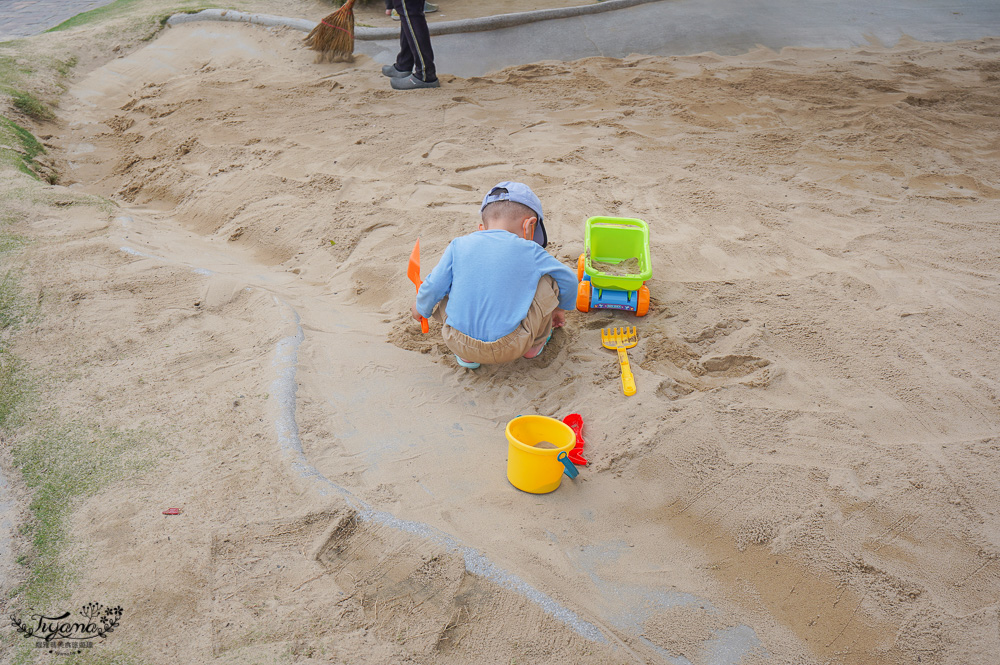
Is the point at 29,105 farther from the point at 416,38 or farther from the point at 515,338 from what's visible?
the point at 515,338

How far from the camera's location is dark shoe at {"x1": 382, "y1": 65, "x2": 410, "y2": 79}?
19.6 feet

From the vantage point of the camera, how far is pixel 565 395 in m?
2.65

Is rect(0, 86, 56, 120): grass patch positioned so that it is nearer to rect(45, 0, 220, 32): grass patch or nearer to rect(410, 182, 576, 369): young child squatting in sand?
rect(45, 0, 220, 32): grass patch

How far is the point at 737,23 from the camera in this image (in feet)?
22.2

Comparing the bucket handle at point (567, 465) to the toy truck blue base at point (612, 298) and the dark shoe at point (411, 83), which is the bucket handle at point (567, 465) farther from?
the dark shoe at point (411, 83)

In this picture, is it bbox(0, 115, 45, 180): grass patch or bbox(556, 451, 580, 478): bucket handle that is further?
bbox(0, 115, 45, 180): grass patch

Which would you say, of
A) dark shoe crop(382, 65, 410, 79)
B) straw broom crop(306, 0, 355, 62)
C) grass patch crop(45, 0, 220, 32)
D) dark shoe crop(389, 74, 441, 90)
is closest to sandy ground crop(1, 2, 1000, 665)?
dark shoe crop(389, 74, 441, 90)

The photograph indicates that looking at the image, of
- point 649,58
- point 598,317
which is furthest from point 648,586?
point 649,58

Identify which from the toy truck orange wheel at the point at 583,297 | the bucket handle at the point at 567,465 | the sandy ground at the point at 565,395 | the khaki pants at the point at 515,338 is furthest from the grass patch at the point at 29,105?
the bucket handle at the point at 567,465

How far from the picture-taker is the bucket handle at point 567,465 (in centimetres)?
209

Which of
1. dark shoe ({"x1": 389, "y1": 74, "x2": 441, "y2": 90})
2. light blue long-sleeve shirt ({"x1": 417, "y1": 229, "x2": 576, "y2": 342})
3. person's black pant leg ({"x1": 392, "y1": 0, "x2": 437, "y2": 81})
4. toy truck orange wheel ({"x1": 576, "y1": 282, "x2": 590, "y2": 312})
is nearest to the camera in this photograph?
light blue long-sleeve shirt ({"x1": 417, "y1": 229, "x2": 576, "y2": 342})

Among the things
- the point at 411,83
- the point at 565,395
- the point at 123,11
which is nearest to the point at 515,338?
the point at 565,395

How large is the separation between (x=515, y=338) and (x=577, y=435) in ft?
1.59

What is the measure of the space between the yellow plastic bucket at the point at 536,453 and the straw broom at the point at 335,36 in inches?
213
